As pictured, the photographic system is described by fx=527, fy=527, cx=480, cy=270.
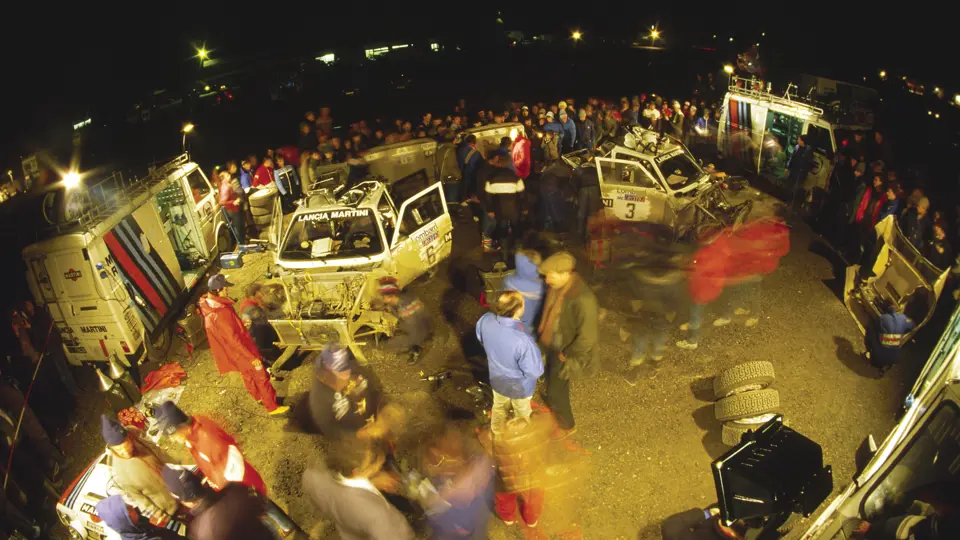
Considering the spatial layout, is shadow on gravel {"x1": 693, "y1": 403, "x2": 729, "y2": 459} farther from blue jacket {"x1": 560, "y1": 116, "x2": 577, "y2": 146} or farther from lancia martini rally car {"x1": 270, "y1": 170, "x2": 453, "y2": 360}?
blue jacket {"x1": 560, "y1": 116, "x2": 577, "y2": 146}

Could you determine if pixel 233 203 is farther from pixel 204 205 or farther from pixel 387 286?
pixel 387 286

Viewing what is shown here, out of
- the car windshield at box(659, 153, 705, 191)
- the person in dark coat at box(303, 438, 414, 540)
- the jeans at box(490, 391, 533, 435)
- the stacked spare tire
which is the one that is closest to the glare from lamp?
the person in dark coat at box(303, 438, 414, 540)

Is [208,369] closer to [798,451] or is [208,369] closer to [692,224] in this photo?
[798,451]

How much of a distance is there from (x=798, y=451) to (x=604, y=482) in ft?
7.57

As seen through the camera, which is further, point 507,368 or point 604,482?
point 604,482

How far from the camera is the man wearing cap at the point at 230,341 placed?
603 cm

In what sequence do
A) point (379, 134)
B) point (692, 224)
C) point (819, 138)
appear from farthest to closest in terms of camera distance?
point (379, 134) < point (819, 138) < point (692, 224)

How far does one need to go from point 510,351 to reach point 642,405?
253 cm

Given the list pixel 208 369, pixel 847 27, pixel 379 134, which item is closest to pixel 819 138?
pixel 379 134

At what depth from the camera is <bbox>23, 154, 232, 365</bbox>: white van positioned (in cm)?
677

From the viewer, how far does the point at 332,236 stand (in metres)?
8.25

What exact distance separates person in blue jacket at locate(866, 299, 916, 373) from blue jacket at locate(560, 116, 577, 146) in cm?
885

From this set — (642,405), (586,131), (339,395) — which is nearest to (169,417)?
(339,395)

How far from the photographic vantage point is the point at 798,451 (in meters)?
3.60
